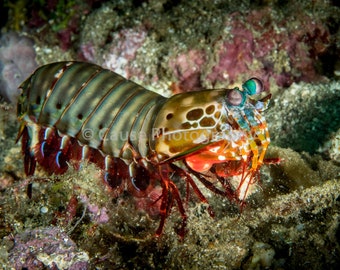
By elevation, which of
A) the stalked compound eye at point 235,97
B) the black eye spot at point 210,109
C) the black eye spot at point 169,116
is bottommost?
the black eye spot at point 169,116

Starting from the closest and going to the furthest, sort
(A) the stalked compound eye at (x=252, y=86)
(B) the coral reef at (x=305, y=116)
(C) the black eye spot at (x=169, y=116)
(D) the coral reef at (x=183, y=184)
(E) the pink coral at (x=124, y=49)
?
(D) the coral reef at (x=183, y=184) < (A) the stalked compound eye at (x=252, y=86) < (C) the black eye spot at (x=169, y=116) < (B) the coral reef at (x=305, y=116) < (E) the pink coral at (x=124, y=49)

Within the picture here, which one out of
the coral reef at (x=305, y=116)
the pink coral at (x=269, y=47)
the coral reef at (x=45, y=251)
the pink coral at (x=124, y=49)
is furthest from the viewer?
the pink coral at (x=124, y=49)

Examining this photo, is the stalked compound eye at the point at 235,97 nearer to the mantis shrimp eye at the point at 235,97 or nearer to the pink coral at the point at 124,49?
the mantis shrimp eye at the point at 235,97

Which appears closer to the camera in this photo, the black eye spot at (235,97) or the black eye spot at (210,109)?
the black eye spot at (235,97)

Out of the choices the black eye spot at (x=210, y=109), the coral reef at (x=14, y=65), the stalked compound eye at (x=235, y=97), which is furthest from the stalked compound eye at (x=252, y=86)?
the coral reef at (x=14, y=65)

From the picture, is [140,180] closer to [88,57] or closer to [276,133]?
[276,133]

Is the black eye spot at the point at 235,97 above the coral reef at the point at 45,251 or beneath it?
above

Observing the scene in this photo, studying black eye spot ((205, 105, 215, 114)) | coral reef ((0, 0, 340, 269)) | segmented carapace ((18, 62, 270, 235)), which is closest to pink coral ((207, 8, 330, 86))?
coral reef ((0, 0, 340, 269))

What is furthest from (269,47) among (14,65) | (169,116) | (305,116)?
(14,65)
